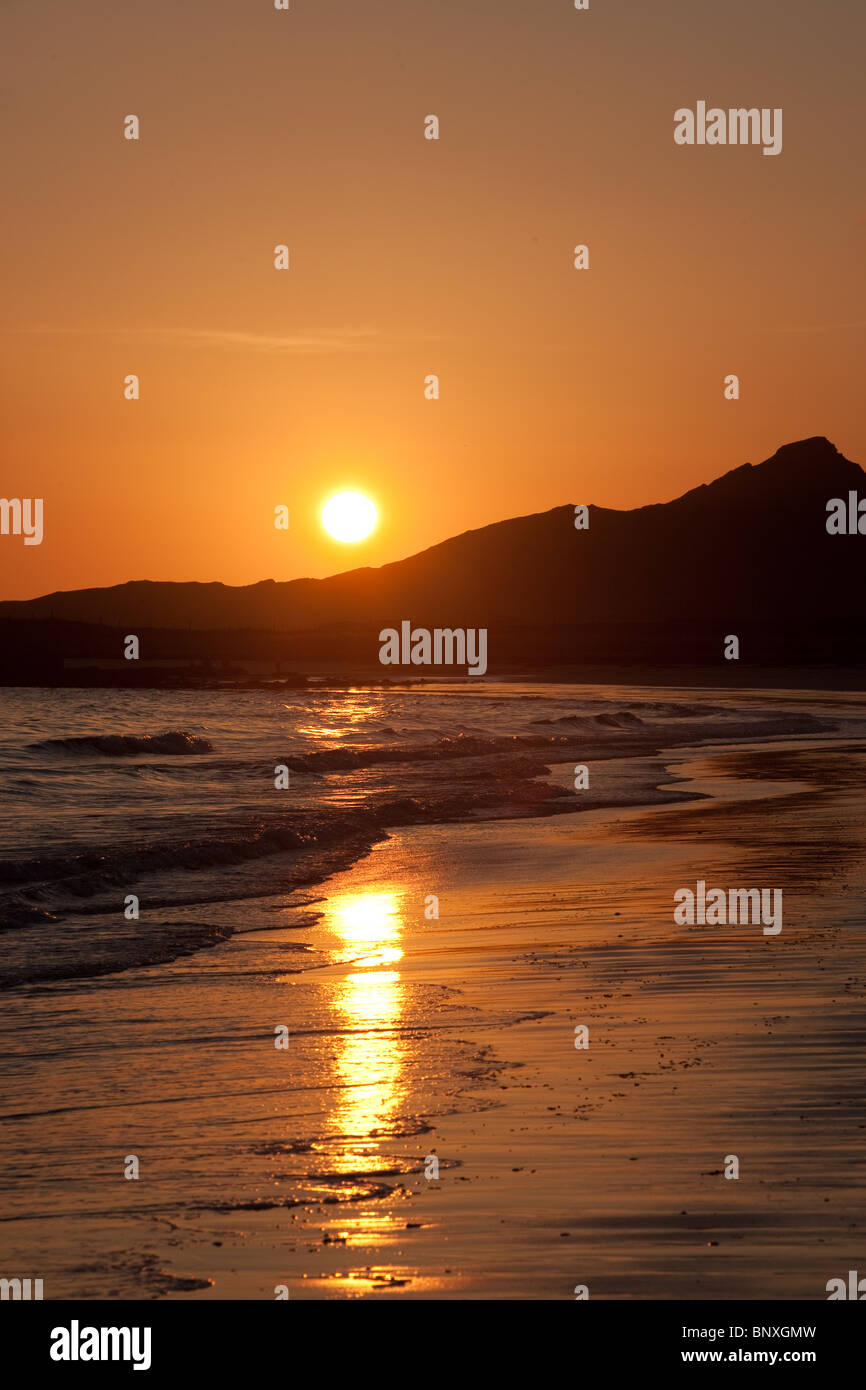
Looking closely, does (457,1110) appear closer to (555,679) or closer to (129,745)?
(129,745)

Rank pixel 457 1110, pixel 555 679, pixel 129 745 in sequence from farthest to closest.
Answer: pixel 555 679 → pixel 129 745 → pixel 457 1110

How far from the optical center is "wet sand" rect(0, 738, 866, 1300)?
536 cm

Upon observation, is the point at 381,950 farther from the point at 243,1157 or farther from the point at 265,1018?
the point at 243,1157

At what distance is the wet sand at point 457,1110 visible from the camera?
17.6 ft

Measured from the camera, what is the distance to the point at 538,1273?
5.20 meters

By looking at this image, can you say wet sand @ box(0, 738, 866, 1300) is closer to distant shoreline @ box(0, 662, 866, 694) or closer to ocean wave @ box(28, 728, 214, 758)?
ocean wave @ box(28, 728, 214, 758)

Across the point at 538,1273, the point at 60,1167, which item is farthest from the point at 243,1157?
the point at 538,1273

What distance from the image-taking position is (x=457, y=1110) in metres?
7.27

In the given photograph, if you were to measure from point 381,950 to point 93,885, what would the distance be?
5.21 metres

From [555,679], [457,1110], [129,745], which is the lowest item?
[457,1110]

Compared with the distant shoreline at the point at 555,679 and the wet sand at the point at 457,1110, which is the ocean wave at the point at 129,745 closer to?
the wet sand at the point at 457,1110

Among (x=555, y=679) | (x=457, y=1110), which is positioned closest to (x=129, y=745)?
(x=457, y=1110)

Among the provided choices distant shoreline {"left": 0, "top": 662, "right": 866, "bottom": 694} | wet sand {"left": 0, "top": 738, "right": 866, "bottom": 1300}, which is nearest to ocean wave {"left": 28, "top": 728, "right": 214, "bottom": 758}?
wet sand {"left": 0, "top": 738, "right": 866, "bottom": 1300}

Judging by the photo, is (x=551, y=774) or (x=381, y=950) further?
(x=551, y=774)
